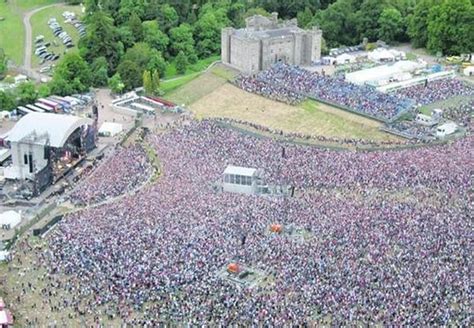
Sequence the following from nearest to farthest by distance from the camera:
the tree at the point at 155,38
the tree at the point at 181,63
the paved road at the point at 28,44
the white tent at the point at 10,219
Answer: the white tent at the point at 10,219 < the tree at the point at 181,63 < the paved road at the point at 28,44 < the tree at the point at 155,38

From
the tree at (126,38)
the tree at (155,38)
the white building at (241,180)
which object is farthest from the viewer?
the tree at (155,38)

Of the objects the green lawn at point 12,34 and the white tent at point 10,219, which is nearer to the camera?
the white tent at point 10,219

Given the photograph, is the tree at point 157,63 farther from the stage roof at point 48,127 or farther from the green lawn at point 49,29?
the stage roof at point 48,127

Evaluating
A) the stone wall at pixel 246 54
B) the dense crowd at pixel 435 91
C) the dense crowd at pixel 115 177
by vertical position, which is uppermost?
the stone wall at pixel 246 54

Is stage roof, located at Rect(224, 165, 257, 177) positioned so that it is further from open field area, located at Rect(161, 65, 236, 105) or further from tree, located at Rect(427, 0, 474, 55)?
tree, located at Rect(427, 0, 474, 55)

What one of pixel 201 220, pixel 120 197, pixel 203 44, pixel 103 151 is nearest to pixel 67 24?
pixel 203 44

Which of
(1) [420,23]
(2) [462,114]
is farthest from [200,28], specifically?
(2) [462,114]

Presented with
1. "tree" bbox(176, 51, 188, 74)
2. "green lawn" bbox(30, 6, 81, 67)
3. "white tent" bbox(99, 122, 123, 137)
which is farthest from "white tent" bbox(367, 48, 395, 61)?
"green lawn" bbox(30, 6, 81, 67)

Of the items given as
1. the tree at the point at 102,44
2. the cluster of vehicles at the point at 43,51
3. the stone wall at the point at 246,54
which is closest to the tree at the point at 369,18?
the stone wall at the point at 246,54
